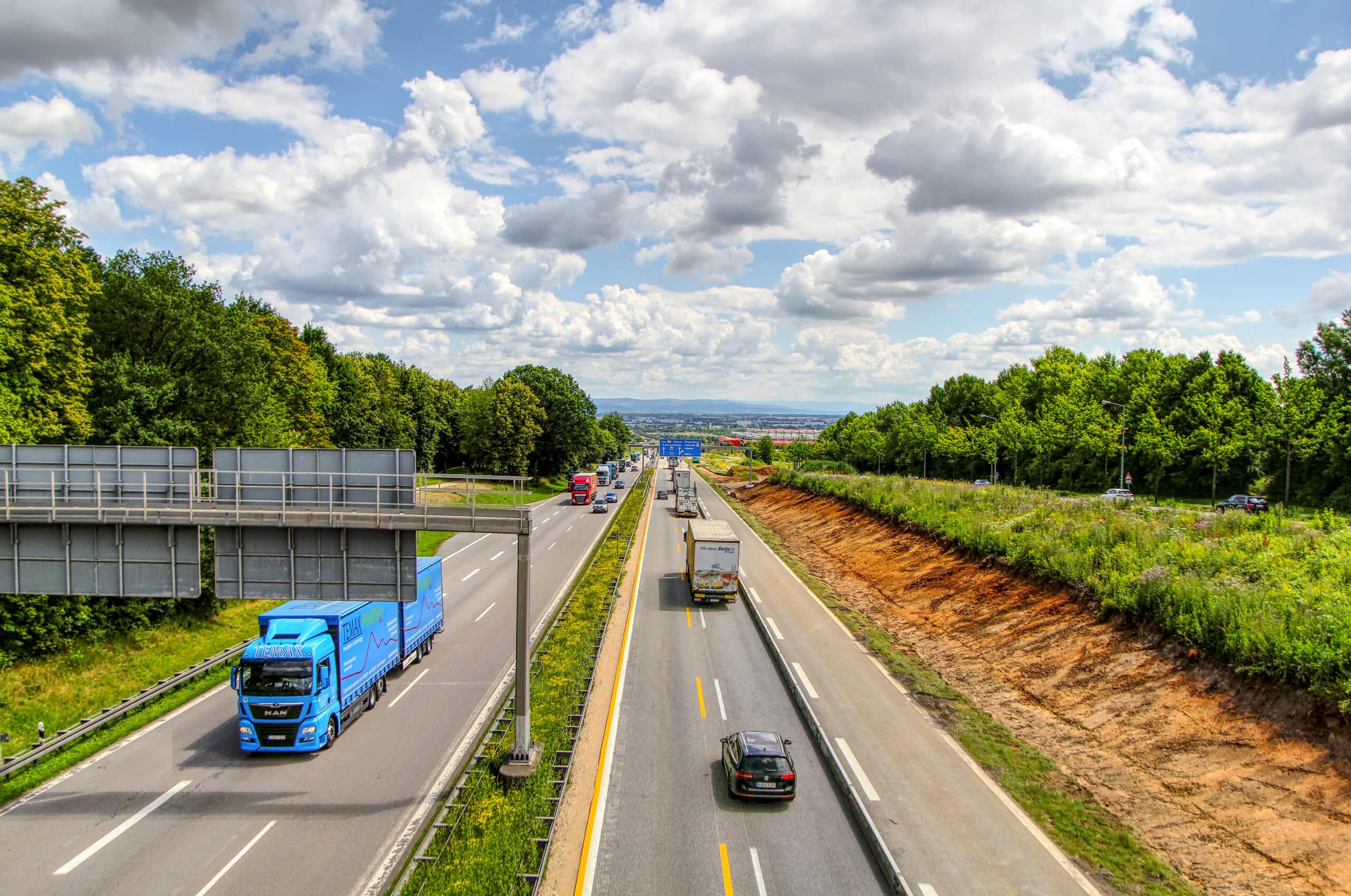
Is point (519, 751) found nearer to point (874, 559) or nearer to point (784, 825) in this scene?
point (784, 825)

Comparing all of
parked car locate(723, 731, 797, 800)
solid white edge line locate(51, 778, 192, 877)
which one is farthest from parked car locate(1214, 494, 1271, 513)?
solid white edge line locate(51, 778, 192, 877)

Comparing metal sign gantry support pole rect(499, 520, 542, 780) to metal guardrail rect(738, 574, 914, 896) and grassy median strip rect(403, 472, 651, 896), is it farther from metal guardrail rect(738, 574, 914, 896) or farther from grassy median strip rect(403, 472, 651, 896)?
metal guardrail rect(738, 574, 914, 896)

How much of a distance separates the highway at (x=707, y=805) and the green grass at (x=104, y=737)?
1475cm

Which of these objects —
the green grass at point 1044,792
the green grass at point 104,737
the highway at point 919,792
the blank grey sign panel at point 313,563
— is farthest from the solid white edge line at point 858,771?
the green grass at point 104,737

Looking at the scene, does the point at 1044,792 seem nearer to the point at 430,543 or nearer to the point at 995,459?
the point at 430,543

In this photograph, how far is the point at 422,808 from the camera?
1797 centimetres

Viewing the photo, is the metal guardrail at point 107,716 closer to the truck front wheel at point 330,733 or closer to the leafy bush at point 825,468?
the truck front wheel at point 330,733

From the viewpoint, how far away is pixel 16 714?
23969mm

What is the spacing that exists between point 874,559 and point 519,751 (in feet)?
121

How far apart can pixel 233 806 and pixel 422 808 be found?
4919 mm

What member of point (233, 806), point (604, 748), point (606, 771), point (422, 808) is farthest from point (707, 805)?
point (233, 806)

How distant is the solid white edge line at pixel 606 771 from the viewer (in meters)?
15.1

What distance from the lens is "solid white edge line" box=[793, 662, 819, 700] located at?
25609 mm

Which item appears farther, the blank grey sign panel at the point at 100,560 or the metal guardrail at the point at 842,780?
the blank grey sign panel at the point at 100,560
